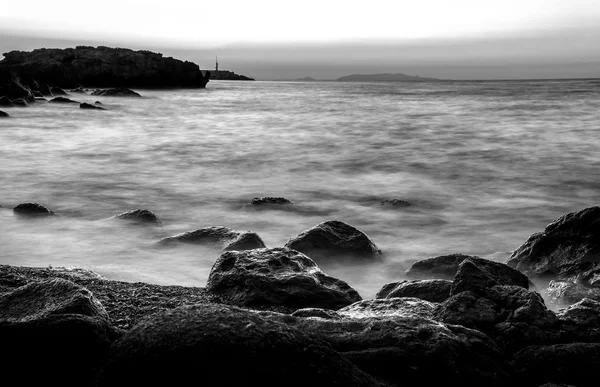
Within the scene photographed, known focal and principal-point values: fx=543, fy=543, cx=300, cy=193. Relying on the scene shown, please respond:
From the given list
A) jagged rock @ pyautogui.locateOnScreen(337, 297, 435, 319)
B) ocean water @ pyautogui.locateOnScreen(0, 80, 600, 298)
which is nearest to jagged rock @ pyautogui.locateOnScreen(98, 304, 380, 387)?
jagged rock @ pyautogui.locateOnScreen(337, 297, 435, 319)

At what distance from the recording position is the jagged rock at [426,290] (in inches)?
149

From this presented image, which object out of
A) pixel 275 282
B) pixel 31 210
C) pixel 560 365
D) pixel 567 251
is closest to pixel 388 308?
pixel 275 282

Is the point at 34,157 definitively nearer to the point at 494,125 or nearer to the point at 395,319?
the point at 395,319

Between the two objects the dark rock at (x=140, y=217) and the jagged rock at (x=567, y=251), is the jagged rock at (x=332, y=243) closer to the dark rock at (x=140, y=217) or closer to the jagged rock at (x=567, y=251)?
the jagged rock at (x=567, y=251)

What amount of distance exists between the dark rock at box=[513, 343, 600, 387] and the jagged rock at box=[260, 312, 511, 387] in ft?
0.30

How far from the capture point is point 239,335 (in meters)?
2.00

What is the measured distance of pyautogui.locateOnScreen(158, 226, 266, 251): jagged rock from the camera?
5422mm

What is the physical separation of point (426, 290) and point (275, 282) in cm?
107

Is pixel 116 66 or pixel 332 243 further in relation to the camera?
pixel 116 66

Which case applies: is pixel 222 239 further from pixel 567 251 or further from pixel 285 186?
pixel 285 186

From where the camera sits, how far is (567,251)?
5.02m

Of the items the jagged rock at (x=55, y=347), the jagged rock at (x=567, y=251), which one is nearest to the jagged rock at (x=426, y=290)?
the jagged rock at (x=567, y=251)

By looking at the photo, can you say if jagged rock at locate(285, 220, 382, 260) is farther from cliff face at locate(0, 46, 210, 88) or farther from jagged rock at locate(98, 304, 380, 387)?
cliff face at locate(0, 46, 210, 88)

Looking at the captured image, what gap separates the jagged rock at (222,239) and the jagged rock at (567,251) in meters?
2.58
